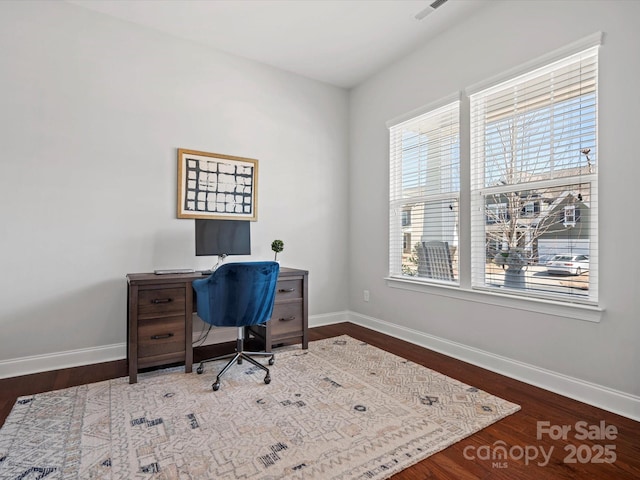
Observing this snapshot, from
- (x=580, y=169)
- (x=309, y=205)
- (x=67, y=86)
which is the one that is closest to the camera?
(x=580, y=169)

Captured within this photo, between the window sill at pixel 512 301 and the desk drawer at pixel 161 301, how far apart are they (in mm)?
2133

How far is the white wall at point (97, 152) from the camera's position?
2.55 meters

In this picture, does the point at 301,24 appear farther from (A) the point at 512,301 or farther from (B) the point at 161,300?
(A) the point at 512,301

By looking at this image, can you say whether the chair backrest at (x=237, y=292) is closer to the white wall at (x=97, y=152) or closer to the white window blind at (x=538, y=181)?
the white wall at (x=97, y=152)

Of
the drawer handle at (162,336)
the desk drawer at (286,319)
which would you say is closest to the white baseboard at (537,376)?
the desk drawer at (286,319)

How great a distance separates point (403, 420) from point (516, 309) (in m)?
1.28

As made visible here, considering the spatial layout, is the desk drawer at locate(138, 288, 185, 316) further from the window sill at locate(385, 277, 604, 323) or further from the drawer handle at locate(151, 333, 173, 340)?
the window sill at locate(385, 277, 604, 323)

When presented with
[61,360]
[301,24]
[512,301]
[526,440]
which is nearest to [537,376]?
[512,301]

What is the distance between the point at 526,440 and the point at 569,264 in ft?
3.91

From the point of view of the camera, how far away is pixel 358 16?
2875 mm

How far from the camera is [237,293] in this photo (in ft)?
7.76

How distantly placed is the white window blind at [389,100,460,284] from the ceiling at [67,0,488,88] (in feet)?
2.35

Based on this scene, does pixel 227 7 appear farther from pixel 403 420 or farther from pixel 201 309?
pixel 403 420

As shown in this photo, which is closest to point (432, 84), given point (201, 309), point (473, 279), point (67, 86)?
point (473, 279)
